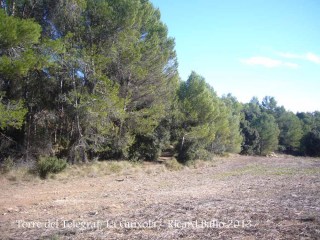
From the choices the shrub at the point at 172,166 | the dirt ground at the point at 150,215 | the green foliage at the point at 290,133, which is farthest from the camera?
the green foliage at the point at 290,133

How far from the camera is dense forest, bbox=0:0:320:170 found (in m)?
12.6

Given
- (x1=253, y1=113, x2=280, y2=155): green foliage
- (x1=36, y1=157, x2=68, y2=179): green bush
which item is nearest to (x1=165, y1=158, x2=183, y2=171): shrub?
(x1=36, y1=157, x2=68, y2=179): green bush

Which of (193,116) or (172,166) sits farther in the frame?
(193,116)

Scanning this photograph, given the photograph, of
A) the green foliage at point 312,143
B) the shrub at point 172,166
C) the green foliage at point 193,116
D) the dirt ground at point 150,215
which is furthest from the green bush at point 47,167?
the green foliage at point 312,143

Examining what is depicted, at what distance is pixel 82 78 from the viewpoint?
16.7 metres

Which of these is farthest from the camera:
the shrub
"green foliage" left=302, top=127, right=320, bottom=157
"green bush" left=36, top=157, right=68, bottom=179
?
"green foliage" left=302, top=127, right=320, bottom=157

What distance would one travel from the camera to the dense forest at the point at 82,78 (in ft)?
41.4

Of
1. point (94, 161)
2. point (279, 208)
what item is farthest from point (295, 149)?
point (279, 208)

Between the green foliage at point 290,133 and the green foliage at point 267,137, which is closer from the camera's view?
the green foliage at point 267,137

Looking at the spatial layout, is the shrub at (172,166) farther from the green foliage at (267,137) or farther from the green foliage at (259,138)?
the green foliage at (267,137)

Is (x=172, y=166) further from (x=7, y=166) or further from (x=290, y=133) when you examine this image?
(x=290, y=133)

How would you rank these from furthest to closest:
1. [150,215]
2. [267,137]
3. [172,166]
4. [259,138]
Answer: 1. [259,138]
2. [267,137]
3. [172,166]
4. [150,215]

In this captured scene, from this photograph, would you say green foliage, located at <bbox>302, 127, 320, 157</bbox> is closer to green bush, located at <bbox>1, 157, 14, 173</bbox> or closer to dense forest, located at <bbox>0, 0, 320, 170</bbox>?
dense forest, located at <bbox>0, 0, 320, 170</bbox>

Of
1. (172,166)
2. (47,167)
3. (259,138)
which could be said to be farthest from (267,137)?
(47,167)
